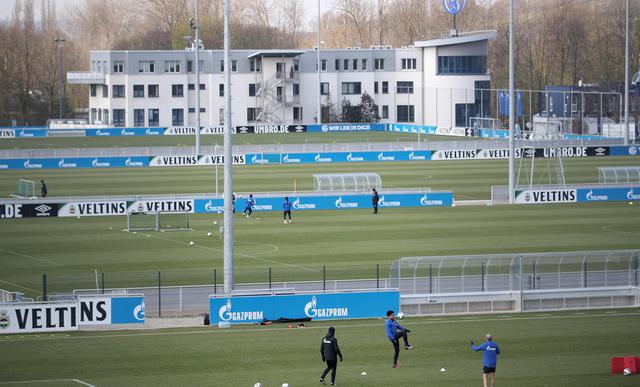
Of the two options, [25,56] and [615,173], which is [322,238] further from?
[25,56]

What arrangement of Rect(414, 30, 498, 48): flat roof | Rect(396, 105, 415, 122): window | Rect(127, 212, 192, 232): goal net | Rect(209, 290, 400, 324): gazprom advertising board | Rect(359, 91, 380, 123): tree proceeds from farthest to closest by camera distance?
Rect(359, 91, 380, 123): tree → Rect(396, 105, 415, 122): window → Rect(414, 30, 498, 48): flat roof → Rect(127, 212, 192, 232): goal net → Rect(209, 290, 400, 324): gazprom advertising board

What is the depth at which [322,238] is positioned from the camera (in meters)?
51.1

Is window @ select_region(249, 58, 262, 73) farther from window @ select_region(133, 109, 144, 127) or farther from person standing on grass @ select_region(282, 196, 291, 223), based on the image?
person standing on grass @ select_region(282, 196, 291, 223)

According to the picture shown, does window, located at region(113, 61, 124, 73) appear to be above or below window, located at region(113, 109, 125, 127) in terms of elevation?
above

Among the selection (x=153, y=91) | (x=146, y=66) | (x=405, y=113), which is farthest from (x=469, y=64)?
(x=146, y=66)

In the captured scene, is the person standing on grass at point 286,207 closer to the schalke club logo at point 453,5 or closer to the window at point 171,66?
the schalke club logo at point 453,5

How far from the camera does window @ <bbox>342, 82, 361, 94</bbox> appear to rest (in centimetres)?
13875

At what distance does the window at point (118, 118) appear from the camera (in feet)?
429

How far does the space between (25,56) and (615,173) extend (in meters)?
108

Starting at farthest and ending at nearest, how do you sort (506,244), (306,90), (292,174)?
(306,90) < (292,174) < (506,244)

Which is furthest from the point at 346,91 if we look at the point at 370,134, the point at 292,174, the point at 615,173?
the point at 615,173

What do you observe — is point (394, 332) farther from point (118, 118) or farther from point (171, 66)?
point (171, 66)

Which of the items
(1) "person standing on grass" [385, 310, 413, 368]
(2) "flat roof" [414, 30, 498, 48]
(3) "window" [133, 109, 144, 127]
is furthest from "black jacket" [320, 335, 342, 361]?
(3) "window" [133, 109, 144, 127]

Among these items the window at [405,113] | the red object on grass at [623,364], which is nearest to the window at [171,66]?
the window at [405,113]
